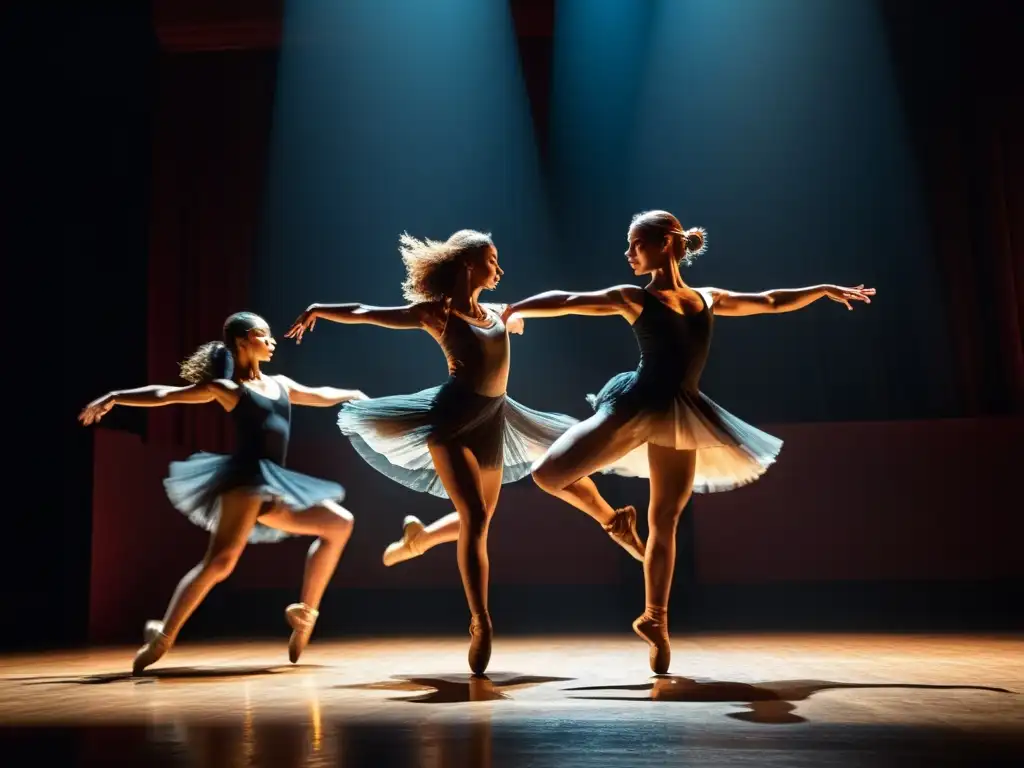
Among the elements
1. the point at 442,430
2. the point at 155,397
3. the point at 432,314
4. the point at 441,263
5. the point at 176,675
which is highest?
the point at 441,263

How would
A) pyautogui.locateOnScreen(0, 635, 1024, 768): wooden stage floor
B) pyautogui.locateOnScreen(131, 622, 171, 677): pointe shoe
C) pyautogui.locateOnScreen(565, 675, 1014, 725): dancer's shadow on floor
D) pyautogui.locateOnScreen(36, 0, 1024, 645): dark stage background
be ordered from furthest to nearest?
pyautogui.locateOnScreen(36, 0, 1024, 645): dark stage background, pyautogui.locateOnScreen(131, 622, 171, 677): pointe shoe, pyautogui.locateOnScreen(565, 675, 1014, 725): dancer's shadow on floor, pyautogui.locateOnScreen(0, 635, 1024, 768): wooden stage floor

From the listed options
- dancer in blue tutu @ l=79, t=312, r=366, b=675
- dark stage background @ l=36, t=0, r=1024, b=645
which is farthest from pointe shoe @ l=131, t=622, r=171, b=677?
dark stage background @ l=36, t=0, r=1024, b=645

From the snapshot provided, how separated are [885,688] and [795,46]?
4929mm

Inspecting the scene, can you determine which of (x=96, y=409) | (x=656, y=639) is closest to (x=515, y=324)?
(x=656, y=639)

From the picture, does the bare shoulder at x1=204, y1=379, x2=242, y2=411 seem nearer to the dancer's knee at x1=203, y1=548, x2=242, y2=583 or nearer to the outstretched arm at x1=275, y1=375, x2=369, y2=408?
the outstretched arm at x1=275, y1=375, x2=369, y2=408

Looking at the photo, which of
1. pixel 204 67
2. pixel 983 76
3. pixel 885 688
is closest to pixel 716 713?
pixel 885 688

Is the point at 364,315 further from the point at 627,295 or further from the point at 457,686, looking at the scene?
the point at 457,686

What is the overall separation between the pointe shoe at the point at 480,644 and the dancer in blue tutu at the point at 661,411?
45 centimetres

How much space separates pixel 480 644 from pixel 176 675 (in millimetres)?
1049

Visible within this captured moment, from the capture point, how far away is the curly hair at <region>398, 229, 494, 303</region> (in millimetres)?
3158

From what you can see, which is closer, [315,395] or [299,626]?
[299,626]

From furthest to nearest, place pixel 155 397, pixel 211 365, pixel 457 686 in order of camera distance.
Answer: pixel 211 365
pixel 155 397
pixel 457 686

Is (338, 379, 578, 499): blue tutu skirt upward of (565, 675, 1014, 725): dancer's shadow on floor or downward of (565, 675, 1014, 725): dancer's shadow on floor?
upward

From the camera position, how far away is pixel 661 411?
2938 millimetres
